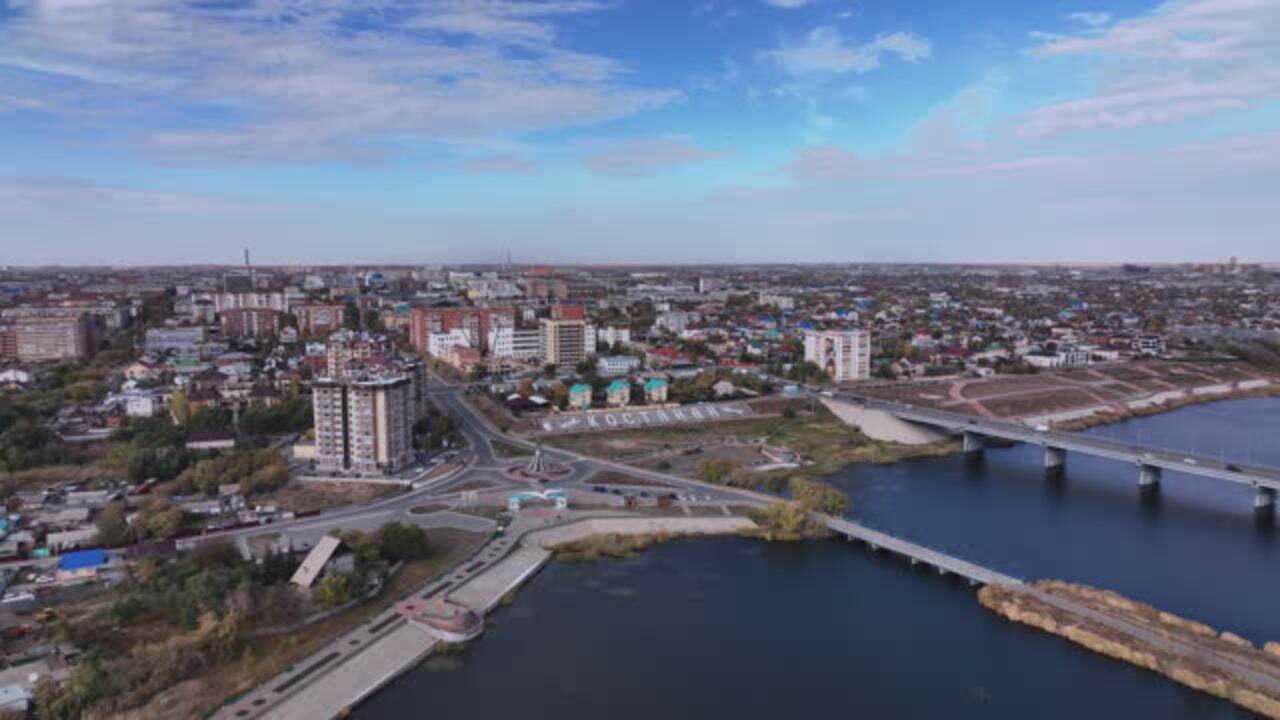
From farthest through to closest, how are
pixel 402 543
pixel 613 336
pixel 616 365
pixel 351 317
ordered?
1. pixel 351 317
2. pixel 613 336
3. pixel 616 365
4. pixel 402 543

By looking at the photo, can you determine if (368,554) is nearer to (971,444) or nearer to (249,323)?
(971,444)

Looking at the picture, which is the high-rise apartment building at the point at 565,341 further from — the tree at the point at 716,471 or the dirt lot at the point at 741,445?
the tree at the point at 716,471

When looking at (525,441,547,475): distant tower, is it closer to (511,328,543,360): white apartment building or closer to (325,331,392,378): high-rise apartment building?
(325,331,392,378): high-rise apartment building

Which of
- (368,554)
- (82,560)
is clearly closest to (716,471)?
(368,554)

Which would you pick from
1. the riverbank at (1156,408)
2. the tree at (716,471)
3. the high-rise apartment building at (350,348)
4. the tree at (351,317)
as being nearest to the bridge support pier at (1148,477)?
the riverbank at (1156,408)

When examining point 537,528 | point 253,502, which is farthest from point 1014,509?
point 253,502

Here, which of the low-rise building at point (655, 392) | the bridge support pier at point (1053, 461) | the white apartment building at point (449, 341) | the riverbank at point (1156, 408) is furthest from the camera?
the white apartment building at point (449, 341)

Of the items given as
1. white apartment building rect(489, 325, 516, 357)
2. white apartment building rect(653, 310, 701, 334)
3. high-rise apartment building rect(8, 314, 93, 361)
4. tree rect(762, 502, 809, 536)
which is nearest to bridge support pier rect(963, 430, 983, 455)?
tree rect(762, 502, 809, 536)
